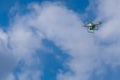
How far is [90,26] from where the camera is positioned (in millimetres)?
142875
